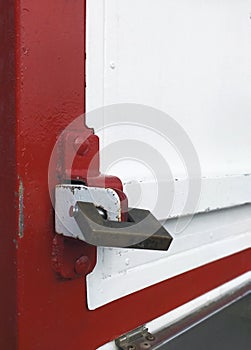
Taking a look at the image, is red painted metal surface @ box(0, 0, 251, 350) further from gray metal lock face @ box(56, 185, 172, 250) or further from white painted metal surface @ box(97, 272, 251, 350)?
white painted metal surface @ box(97, 272, 251, 350)

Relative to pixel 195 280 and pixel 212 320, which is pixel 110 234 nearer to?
pixel 195 280

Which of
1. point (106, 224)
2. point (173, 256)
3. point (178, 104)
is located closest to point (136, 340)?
point (173, 256)

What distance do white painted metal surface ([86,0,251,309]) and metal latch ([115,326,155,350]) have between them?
0.11 m

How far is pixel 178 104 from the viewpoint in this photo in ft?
3.76

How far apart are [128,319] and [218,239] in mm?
464

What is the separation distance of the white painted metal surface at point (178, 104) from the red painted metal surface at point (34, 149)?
0.07 meters

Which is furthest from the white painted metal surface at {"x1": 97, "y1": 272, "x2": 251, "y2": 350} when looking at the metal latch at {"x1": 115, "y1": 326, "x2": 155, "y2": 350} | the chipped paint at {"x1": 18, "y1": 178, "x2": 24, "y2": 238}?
the chipped paint at {"x1": 18, "y1": 178, "x2": 24, "y2": 238}

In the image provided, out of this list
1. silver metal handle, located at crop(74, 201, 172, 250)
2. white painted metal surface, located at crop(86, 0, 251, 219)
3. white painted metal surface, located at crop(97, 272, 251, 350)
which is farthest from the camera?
white painted metal surface, located at crop(97, 272, 251, 350)

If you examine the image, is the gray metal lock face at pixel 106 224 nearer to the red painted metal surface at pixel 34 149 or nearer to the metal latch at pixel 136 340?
the red painted metal surface at pixel 34 149

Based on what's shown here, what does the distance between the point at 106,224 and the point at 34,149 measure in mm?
194

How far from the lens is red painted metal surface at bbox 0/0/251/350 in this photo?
0.77 m

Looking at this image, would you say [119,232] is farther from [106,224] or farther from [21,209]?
[21,209]

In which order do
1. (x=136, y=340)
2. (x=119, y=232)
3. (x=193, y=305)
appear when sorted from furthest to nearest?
(x=193, y=305) < (x=136, y=340) < (x=119, y=232)

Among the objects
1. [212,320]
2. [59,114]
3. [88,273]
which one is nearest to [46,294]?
[88,273]
